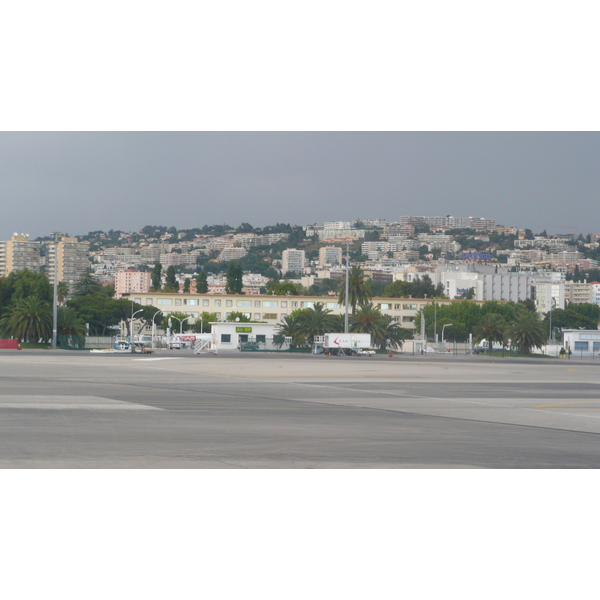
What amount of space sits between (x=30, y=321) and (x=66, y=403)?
61322 millimetres

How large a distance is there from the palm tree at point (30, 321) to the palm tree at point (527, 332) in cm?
5574

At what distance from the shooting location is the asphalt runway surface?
12.2 meters

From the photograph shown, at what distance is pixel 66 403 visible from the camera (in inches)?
782

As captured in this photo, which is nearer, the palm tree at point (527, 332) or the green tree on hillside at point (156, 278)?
the palm tree at point (527, 332)

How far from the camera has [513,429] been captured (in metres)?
16.7

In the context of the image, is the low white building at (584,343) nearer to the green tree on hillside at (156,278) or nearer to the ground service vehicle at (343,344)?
the ground service vehicle at (343,344)

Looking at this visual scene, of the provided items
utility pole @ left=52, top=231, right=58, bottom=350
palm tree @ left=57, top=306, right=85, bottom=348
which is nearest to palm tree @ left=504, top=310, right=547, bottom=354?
palm tree @ left=57, top=306, right=85, bottom=348

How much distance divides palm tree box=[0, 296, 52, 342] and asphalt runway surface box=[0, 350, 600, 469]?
1992 inches

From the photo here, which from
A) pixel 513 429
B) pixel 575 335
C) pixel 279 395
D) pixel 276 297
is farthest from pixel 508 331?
pixel 513 429

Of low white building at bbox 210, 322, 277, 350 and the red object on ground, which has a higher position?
low white building at bbox 210, 322, 277, 350

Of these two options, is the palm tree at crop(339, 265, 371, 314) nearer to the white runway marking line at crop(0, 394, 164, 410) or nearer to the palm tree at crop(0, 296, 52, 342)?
the palm tree at crop(0, 296, 52, 342)

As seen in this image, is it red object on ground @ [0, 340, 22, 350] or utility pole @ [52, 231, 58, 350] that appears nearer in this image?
utility pole @ [52, 231, 58, 350]

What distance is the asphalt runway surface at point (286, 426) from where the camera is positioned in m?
12.2

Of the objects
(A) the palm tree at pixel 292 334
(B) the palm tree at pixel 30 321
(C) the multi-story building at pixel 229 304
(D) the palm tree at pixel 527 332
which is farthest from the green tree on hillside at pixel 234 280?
(B) the palm tree at pixel 30 321
